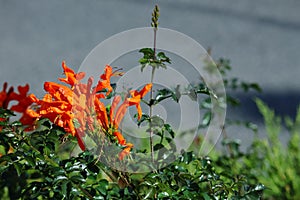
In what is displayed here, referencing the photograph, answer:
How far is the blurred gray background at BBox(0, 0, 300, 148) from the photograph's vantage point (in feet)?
21.2

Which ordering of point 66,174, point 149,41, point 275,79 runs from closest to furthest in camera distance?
point 66,174
point 149,41
point 275,79

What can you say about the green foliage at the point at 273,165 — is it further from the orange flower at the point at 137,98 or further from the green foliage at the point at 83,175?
the orange flower at the point at 137,98

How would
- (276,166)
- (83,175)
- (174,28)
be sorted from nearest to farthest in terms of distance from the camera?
(83,175) → (276,166) → (174,28)

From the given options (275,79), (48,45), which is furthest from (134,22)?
(275,79)

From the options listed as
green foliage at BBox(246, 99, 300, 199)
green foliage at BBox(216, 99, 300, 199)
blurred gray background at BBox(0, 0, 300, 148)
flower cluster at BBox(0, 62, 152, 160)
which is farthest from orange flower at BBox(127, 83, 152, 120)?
blurred gray background at BBox(0, 0, 300, 148)

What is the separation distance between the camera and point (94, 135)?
62.2 inches

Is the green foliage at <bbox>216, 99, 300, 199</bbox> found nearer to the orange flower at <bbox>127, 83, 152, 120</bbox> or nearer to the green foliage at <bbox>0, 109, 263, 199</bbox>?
the green foliage at <bbox>0, 109, 263, 199</bbox>

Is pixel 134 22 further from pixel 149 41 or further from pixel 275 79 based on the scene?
pixel 149 41

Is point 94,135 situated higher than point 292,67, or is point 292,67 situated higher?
point 292,67

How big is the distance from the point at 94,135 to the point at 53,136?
11 cm

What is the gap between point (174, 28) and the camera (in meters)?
7.31

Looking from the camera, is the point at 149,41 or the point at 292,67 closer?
the point at 149,41

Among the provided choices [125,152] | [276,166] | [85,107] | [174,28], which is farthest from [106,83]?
[174,28]

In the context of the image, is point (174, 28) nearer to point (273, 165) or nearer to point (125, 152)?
point (273, 165)
